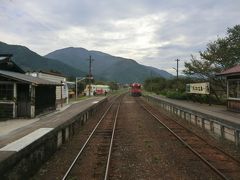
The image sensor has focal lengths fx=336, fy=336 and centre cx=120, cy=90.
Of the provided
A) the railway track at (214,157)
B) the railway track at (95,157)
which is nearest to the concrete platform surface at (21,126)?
the railway track at (95,157)

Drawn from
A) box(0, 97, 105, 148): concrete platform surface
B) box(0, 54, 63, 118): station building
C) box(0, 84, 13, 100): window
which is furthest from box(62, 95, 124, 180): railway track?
box(0, 84, 13, 100): window

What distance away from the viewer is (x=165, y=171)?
941 cm

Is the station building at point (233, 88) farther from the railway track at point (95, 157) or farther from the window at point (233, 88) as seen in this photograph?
the railway track at point (95, 157)

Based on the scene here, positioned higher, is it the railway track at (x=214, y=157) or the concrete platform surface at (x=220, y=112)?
the concrete platform surface at (x=220, y=112)

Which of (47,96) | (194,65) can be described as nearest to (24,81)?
(47,96)

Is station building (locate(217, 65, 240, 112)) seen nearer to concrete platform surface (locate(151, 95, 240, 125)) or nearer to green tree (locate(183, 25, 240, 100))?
concrete platform surface (locate(151, 95, 240, 125))

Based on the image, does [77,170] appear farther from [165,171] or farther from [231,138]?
[231,138]

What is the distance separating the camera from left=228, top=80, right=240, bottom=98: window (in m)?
23.1

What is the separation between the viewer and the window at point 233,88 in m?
23.1

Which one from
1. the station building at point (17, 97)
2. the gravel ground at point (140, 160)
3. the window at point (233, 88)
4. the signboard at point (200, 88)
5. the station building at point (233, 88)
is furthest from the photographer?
the signboard at point (200, 88)

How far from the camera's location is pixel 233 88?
79.7 feet

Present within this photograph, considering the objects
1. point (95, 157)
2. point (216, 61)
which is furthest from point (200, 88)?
point (95, 157)

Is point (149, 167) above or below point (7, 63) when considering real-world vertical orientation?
below

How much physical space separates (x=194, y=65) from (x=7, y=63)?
20.0 m
